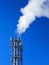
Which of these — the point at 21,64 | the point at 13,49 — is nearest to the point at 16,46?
the point at 13,49

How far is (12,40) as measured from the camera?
95.6 metres

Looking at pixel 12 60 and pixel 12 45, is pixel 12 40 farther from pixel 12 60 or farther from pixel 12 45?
pixel 12 60

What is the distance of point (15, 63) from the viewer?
9212cm

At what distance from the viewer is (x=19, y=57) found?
303 feet

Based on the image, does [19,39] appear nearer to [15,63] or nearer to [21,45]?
[21,45]

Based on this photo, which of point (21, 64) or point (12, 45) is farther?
point (12, 45)

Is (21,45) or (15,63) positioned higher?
(21,45)

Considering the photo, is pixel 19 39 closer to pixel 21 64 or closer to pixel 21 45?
pixel 21 45

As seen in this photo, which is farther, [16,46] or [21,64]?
[16,46]

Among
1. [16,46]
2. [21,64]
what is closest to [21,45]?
[16,46]

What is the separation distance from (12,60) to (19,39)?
8.52 metres

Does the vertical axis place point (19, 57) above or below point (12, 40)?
below

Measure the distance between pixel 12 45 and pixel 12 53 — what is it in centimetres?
330

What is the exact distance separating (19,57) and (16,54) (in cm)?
207
